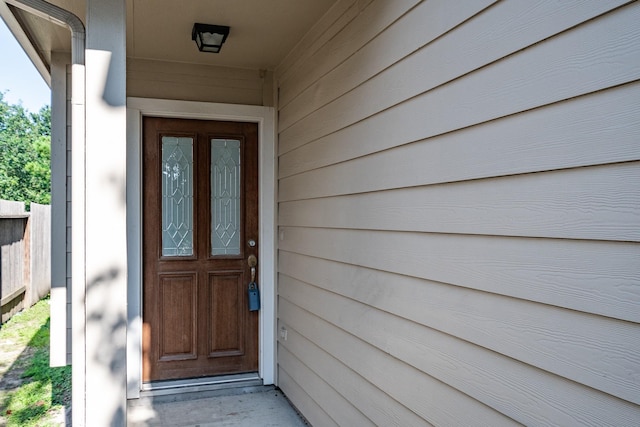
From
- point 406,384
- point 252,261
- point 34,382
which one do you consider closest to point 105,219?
point 406,384

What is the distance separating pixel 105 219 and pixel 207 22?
5.60 feet

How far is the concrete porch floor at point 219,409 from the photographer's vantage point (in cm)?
329

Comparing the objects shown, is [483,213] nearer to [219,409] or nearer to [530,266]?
[530,266]

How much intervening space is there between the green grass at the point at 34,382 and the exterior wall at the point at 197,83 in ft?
7.54

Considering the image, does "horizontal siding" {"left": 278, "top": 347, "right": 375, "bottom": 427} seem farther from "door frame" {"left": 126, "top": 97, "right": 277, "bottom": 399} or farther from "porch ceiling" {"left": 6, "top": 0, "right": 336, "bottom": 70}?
"porch ceiling" {"left": 6, "top": 0, "right": 336, "bottom": 70}

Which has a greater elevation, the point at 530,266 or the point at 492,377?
the point at 530,266

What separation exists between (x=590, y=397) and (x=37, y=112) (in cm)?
1023

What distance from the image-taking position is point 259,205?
4039mm

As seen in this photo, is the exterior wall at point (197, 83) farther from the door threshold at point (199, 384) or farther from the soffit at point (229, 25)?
the door threshold at point (199, 384)

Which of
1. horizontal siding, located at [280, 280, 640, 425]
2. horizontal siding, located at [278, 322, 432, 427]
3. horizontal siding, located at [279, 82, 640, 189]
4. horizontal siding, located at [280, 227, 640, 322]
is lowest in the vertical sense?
horizontal siding, located at [278, 322, 432, 427]

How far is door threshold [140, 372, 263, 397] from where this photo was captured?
148 inches

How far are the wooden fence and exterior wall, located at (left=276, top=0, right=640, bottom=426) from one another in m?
4.23

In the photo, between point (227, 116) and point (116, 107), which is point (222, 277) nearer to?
point (227, 116)

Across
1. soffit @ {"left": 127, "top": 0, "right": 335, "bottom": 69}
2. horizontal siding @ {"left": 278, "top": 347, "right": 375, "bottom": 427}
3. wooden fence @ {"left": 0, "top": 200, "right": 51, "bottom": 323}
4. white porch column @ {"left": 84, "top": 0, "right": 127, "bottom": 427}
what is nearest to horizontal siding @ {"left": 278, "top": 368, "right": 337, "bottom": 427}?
horizontal siding @ {"left": 278, "top": 347, "right": 375, "bottom": 427}
